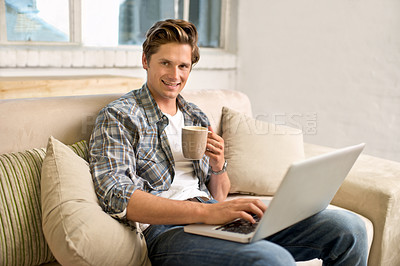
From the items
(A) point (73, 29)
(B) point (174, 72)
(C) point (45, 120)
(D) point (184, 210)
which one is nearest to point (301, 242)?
(D) point (184, 210)

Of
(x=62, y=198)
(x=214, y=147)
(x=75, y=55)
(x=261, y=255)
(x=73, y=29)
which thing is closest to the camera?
(x=261, y=255)

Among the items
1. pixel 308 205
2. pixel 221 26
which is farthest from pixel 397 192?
pixel 221 26

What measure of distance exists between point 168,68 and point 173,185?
44 centimetres

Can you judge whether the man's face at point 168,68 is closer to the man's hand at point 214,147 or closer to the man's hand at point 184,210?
the man's hand at point 214,147

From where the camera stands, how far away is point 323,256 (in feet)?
4.97

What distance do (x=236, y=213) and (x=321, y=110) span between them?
8.49ft

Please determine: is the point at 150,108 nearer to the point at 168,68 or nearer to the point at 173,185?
the point at 168,68

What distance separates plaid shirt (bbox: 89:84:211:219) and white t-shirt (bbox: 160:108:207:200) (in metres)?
0.03

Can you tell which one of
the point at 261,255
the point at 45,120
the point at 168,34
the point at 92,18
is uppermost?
the point at 92,18

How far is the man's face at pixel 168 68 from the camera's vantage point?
5.61 feet

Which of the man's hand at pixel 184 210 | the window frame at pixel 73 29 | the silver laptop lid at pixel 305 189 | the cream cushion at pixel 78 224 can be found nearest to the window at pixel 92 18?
the window frame at pixel 73 29

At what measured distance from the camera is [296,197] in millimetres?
1229

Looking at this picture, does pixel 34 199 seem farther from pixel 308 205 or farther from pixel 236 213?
pixel 308 205

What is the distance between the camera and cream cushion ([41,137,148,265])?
4.03ft
